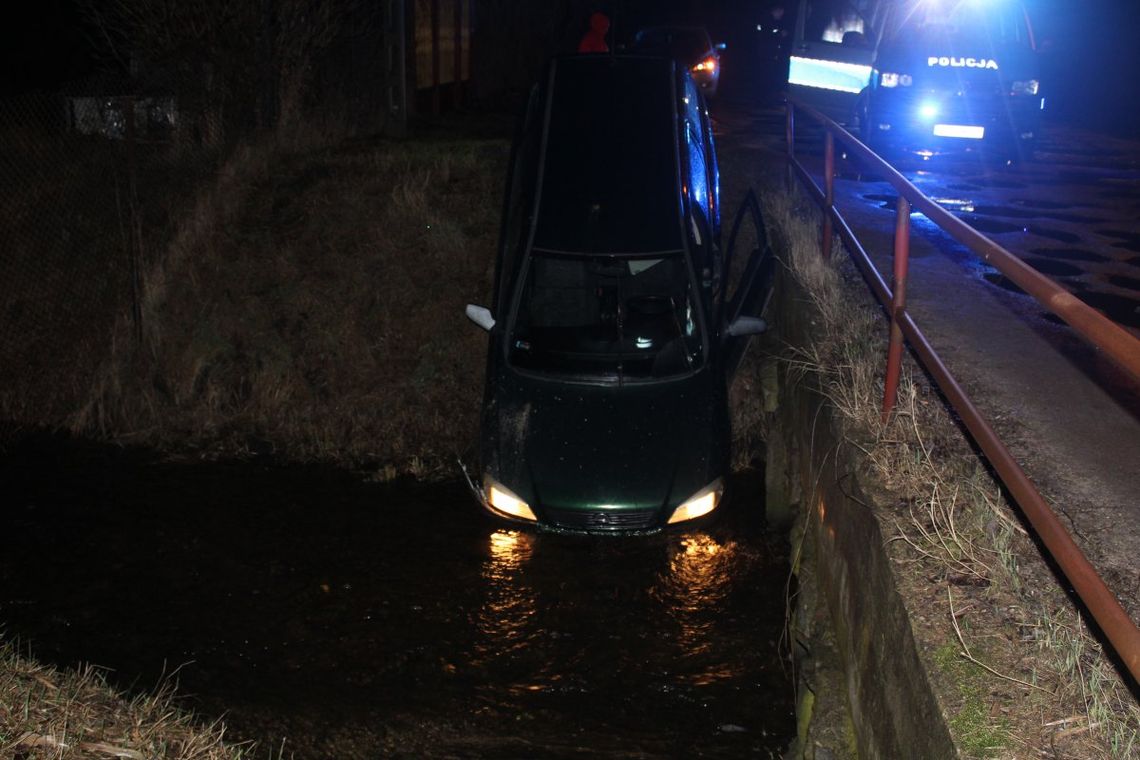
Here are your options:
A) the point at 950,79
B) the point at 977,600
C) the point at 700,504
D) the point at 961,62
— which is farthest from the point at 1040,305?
the point at 961,62

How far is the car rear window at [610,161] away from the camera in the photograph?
7.23 metres

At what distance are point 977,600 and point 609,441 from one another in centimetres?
337

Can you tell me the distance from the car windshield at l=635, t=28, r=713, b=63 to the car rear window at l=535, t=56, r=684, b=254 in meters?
14.0

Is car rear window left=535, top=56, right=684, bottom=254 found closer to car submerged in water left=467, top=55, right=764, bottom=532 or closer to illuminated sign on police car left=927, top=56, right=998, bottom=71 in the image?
car submerged in water left=467, top=55, right=764, bottom=532

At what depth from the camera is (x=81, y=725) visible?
385cm

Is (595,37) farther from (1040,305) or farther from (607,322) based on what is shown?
(1040,305)

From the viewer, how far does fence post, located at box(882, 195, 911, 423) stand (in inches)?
179

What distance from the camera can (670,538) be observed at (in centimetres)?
713

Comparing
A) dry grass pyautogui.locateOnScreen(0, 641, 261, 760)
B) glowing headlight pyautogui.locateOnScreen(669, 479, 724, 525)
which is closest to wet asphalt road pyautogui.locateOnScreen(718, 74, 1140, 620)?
glowing headlight pyautogui.locateOnScreen(669, 479, 724, 525)

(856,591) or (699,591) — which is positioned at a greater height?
(856,591)

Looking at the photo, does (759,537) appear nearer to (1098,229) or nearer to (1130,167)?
(1098,229)

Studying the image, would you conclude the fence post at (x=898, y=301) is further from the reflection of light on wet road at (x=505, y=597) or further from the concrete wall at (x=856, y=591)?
the reflection of light on wet road at (x=505, y=597)

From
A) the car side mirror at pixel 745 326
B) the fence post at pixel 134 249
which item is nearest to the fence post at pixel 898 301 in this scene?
the car side mirror at pixel 745 326

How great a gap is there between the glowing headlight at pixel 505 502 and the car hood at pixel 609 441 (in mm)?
61
